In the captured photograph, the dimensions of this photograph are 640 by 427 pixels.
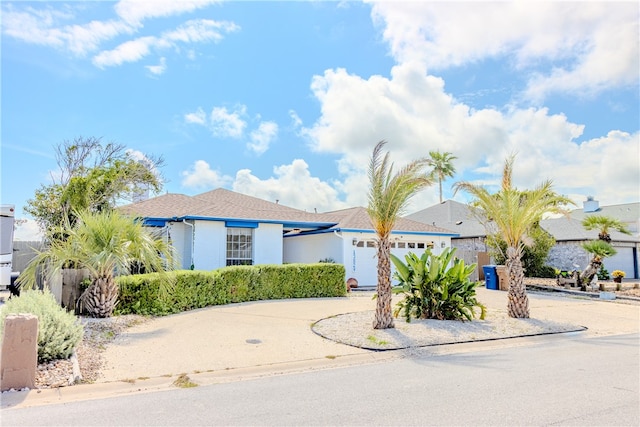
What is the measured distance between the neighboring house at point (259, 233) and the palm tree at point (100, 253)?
6.43m

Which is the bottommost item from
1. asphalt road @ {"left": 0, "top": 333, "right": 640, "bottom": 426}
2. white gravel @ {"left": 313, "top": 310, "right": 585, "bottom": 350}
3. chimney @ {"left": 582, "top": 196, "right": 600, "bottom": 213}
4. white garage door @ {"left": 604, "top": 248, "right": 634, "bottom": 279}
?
asphalt road @ {"left": 0, "top": 333, "right": 640, "bottom": 426}

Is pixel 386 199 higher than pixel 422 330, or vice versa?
pixel 386 199

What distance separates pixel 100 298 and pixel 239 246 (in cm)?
869

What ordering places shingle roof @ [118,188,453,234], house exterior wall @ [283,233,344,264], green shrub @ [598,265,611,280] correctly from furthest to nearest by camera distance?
green shrub @ [598,265,611,280], house exterior wall @ [283,233,344,264], shingle roof @ [118,188,453,234]

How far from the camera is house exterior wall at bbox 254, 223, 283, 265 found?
60.5ft

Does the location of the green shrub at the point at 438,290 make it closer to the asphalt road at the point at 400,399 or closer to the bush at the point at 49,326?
the asphalt road at the point at 400,399

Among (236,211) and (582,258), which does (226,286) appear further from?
(582,258)

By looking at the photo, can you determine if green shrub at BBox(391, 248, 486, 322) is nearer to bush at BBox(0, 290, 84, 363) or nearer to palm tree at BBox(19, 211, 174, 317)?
palm tree at BBox(19, 211, 174, 317)

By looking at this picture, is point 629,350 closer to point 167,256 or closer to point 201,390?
point 201,390

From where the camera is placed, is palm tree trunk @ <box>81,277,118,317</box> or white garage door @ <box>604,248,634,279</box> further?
white garage door @ <box>604,248,634,279</box>

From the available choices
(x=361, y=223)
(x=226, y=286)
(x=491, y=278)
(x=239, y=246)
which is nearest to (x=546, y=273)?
(x=491, y=278)

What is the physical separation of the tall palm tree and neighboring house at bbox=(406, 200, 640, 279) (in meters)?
13.1

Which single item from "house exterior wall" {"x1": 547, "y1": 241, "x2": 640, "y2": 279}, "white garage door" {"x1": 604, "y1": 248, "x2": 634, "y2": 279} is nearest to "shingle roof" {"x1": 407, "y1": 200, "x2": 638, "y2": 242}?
"house exterior wall" {"x1": 547, "y1": 241, "x2": 640, "y2": 279}

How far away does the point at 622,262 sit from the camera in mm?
29766
